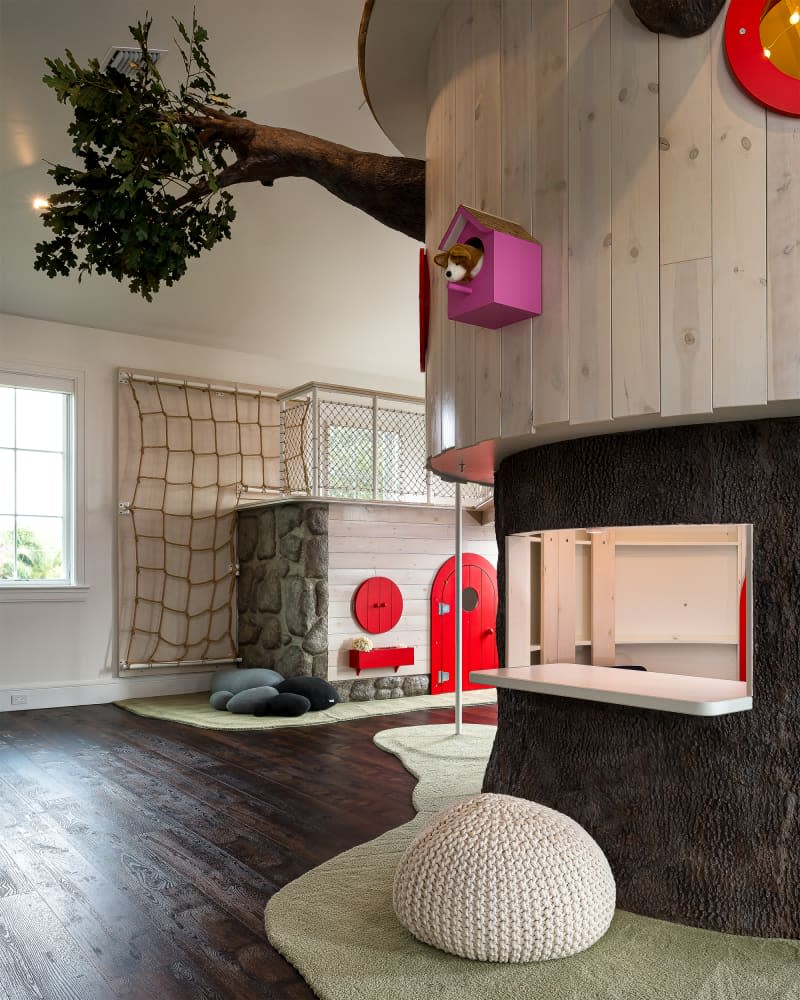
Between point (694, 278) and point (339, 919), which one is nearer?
point (694, 278)

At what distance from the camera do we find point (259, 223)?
19.5ft

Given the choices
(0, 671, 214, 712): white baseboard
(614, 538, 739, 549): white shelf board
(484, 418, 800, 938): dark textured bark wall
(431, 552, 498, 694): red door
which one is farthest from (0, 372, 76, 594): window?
(484, 418, 800, 938): dark textured bark wall

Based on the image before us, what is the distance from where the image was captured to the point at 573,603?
365 cm

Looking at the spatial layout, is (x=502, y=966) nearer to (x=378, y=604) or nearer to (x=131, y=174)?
(x=131, y=174)

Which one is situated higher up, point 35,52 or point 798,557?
point 35,52

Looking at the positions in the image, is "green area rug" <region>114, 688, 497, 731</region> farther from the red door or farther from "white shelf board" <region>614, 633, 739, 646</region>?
"white shelf board" <region>614, 633, 739, 646</region>

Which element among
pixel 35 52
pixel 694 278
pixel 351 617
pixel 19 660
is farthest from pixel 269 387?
pixel 694 278

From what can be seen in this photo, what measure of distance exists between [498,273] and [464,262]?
0.13 meters

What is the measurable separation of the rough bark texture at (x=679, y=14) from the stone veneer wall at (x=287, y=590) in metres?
4.99

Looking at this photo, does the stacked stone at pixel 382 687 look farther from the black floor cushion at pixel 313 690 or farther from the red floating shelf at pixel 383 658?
the black floor cushion at pixel 313 690

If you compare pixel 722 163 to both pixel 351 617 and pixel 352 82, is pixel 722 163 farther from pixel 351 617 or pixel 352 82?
pixel 351 617

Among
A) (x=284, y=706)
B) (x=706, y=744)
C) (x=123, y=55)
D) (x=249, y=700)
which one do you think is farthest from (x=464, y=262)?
(x=249, y=700)

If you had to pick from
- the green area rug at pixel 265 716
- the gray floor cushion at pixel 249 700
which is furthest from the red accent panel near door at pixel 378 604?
the gray floor cushion at pixel 249 700

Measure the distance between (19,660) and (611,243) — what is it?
5746 mm
